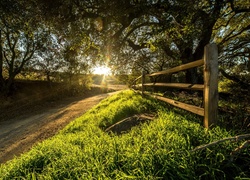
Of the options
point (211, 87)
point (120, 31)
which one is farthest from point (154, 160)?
point (120, 31)

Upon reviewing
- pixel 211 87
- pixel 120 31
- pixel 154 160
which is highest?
pixel 120 31

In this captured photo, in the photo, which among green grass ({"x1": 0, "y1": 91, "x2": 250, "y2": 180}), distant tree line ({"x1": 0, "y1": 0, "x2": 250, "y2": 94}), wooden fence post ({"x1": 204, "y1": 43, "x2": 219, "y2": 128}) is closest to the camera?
green grass ({"x1": 0, "y1": 91, "x2": 250, "y2": 180})

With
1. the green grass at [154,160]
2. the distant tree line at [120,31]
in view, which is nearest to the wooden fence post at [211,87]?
the green grass at [154,160]

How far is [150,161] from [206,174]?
2.10ft

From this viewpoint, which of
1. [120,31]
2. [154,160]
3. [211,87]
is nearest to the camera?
[154,160]

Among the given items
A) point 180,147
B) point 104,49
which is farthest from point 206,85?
point 104,49

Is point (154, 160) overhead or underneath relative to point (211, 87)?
underneath

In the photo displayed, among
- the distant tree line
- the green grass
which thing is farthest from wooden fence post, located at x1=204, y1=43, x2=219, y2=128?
the distant tree line

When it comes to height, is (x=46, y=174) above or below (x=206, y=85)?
below

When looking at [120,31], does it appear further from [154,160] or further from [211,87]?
[154,160]

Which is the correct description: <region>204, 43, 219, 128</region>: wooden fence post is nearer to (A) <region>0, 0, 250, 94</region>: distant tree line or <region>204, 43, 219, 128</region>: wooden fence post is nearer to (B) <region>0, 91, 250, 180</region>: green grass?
(B) <region>0, 91, 250, 180</region>: green grass

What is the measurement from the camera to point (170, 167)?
1.97m

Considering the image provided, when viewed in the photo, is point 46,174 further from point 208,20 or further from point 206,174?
point 208,20

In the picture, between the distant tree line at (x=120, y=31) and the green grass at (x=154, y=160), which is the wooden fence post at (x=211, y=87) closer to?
the green grass at (x=154, y=160)
